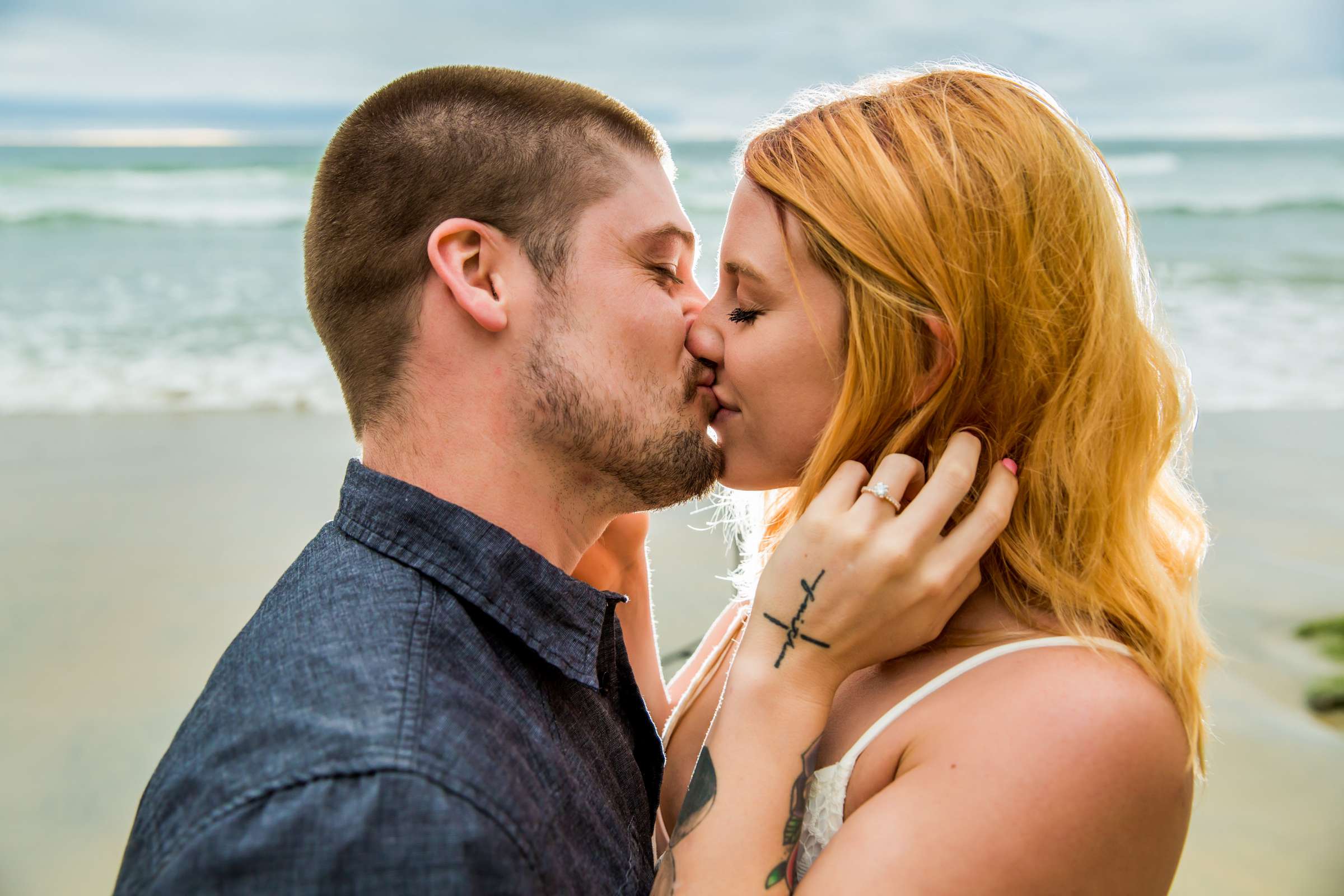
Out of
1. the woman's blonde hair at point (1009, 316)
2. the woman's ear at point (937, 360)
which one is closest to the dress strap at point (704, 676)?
the woman's blonde hair at point (1009, 316)

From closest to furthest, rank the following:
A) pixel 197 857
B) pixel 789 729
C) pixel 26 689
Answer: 1. pixel 197 857
2. pixel 789 729
3. pixel 26 689

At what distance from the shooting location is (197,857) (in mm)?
1094

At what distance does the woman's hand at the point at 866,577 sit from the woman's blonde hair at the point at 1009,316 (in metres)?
0.16

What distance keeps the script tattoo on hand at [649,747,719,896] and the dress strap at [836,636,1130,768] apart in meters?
0.26

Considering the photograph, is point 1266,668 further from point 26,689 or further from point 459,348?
point 26,689

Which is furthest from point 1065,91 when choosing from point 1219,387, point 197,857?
point 197,857

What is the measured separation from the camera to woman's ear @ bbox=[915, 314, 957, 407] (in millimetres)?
1848

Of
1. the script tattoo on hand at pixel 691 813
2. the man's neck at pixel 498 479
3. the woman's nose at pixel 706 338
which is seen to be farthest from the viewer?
the woman's nose at pixel 706 338

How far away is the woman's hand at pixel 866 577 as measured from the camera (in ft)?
5.38

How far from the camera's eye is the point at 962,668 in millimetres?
1676

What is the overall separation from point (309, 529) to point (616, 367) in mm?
4208

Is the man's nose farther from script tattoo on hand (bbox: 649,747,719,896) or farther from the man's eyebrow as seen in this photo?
script tattoo on hand (bbox: 649,747,719,896)

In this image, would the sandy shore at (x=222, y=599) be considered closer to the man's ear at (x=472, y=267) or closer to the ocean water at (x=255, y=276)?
the ocean water at (x=255, y=276)

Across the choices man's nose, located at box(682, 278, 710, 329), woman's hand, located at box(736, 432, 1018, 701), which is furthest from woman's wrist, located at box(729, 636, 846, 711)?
man's nose, located at box(682, 278, 710, 329)
